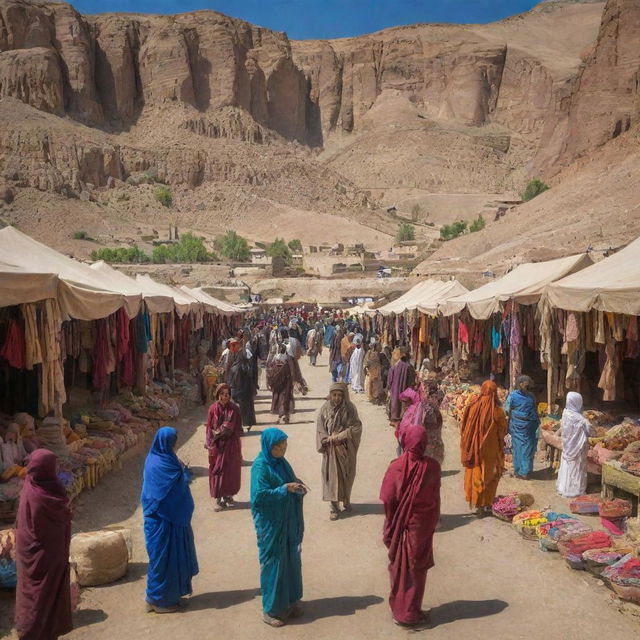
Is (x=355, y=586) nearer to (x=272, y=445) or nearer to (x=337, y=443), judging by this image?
(x=272, y=445)

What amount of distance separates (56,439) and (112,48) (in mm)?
110505

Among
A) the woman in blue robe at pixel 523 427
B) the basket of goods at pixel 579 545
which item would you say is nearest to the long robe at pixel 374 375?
the woman in blue robe at pixel 523 427

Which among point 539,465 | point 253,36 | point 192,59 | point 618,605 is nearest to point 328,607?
point 618,605

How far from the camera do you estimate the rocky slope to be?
71125 millimetres

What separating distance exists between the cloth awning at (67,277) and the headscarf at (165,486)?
2.71 metres

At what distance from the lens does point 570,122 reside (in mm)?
46438

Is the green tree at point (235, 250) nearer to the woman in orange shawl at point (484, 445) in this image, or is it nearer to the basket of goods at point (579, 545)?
the woman in orange shawl at point (484, 445)

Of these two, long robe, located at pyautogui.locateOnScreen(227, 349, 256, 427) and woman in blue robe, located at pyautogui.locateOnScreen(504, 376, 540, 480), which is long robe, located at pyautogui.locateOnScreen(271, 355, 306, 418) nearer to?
long robe, located at pyautogui.locateOnScreen(227, 349, 256, 427)

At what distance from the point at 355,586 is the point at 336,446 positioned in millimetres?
1377

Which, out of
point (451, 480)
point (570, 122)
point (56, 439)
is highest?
point (570, 122)

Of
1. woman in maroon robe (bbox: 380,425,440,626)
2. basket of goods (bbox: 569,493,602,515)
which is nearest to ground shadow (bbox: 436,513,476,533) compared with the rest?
basket of goods (bbox: 569,493,602,515)

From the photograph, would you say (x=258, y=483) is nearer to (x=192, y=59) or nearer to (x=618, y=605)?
(x=618, y=605)

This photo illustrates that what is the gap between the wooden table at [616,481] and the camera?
5.09 m

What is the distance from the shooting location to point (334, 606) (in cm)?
404
